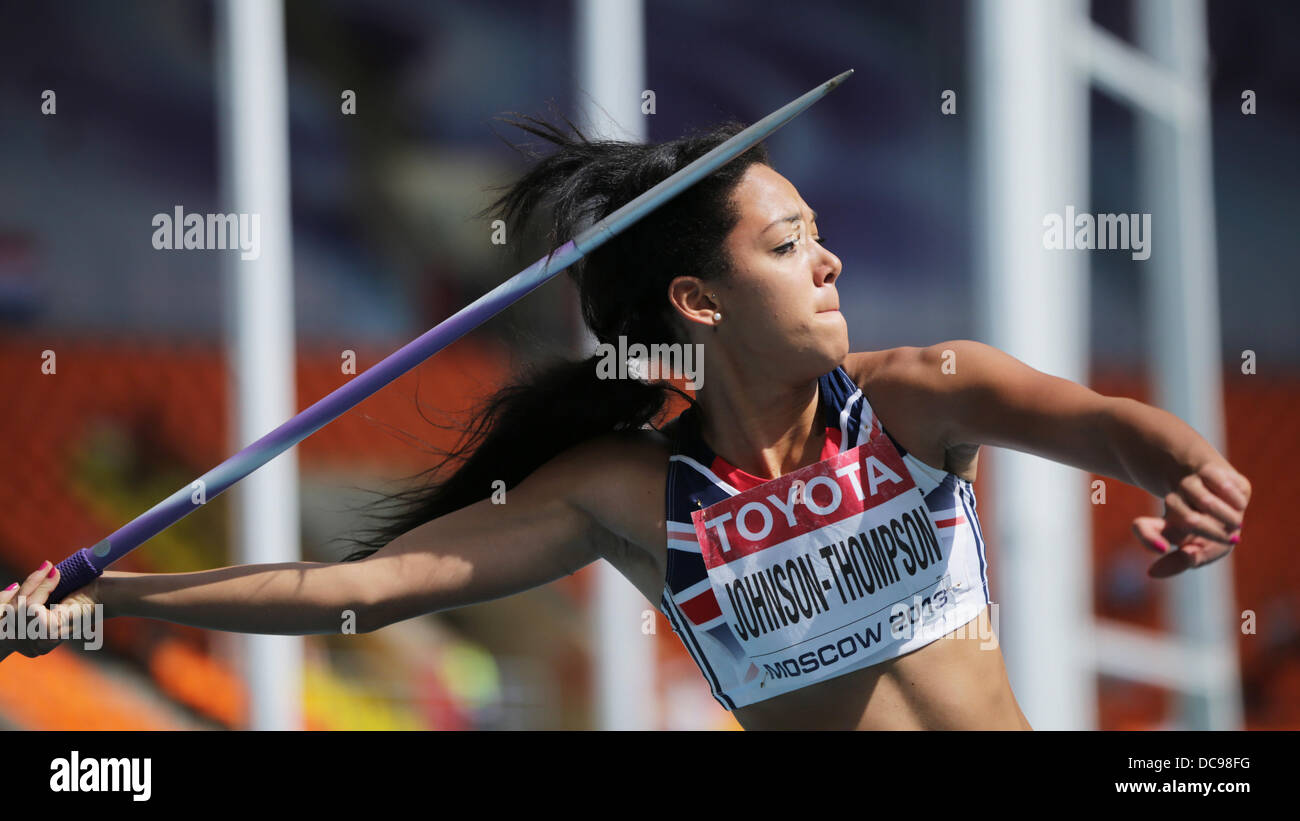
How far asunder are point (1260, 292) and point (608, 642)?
5701 millimetres

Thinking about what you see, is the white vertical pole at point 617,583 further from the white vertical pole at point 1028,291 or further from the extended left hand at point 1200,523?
the extended left hand at point 1200,523

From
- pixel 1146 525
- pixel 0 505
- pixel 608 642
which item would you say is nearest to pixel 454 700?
pixel 608 642

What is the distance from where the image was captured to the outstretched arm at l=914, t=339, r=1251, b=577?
6.86 feet

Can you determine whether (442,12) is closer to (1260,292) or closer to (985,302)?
(985,302)

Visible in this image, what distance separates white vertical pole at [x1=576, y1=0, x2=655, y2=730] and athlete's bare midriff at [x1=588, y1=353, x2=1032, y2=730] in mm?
2159

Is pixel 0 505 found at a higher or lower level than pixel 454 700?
higher

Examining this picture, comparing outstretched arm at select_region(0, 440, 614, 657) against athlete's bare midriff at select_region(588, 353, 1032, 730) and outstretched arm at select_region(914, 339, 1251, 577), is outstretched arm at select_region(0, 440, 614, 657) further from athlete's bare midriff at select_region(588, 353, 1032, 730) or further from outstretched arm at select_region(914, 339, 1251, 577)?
outstretched arm at select_region(914, 339, 1251, 577)

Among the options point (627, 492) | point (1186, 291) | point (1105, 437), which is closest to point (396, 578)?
point (627, 492)

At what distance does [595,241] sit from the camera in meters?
2.80

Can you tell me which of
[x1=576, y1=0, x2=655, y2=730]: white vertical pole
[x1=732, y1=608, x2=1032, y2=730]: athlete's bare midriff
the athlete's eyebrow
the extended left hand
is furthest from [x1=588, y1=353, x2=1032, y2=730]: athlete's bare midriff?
[x1=576, y1=0, x2=655, y2=730]: white vertical pole

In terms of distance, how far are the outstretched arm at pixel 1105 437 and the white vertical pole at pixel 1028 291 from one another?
1962 mm

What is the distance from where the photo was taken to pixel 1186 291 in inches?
205

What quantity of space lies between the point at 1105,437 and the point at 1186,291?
307 cm

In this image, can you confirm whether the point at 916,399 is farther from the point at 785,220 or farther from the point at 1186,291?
the point at 1186,291
